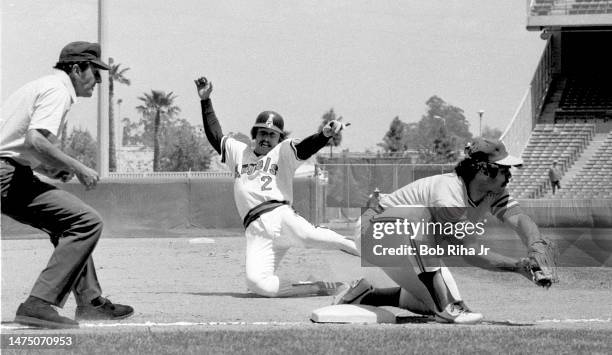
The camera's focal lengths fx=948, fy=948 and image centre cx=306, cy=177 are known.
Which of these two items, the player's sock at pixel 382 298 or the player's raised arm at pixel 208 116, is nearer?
the player's sock at pixel 382 298

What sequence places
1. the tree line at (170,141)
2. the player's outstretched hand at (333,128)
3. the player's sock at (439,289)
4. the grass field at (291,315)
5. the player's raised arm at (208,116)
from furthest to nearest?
the tree line at (170,141) < the player's raised arm at (208,116) < the player's outstretched hand at (333,128) < the player's sock at (439,289) < the grass field at (291,315)

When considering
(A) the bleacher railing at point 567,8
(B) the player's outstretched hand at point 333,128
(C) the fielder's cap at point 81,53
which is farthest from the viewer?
(A) the bleacher railing at point 567,8

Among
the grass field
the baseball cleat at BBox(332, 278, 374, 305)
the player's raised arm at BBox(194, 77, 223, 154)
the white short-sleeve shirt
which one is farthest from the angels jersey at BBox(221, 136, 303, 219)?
the white short-sleeve shirt

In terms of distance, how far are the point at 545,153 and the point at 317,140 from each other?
25246mm

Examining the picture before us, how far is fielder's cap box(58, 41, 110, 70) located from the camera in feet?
20.0

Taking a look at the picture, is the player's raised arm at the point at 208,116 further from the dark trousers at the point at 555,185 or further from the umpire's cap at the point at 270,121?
the dark trousers at the point at 555,185

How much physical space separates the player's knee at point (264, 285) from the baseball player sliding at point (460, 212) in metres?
1.49

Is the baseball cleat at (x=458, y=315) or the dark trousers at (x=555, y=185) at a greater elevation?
the baseball cleat at (x=458, y=315)

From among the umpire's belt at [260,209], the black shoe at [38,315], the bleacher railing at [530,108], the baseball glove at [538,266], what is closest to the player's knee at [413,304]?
the baseball glove at [538,266]

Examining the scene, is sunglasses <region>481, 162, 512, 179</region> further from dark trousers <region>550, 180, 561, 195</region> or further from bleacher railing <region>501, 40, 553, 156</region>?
bleacher railing <region>501, 40, 553, 156</region>

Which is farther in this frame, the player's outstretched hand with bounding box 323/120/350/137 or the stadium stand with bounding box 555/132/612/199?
the stadium stand with bounding box 555/132/612/199

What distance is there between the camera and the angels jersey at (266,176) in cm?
808

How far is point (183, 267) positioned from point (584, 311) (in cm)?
519

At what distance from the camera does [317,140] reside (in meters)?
7.85
